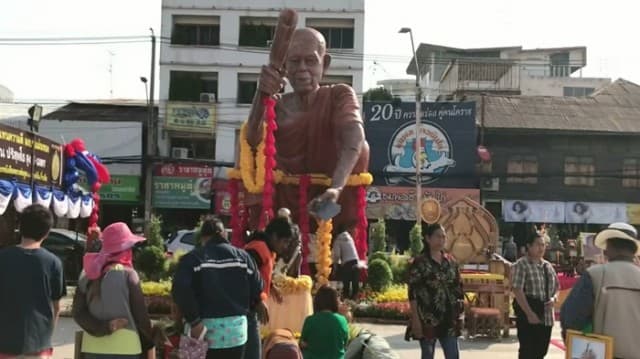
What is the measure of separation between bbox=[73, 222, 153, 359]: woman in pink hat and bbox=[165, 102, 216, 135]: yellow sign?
86.9 feet

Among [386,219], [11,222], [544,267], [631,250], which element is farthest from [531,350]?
[386,219]

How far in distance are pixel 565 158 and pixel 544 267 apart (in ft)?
86.4

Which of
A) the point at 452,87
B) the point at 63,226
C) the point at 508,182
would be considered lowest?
the point at 63,226

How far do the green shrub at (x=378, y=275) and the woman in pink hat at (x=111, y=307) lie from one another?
29.3 feet

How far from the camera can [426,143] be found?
3092cm

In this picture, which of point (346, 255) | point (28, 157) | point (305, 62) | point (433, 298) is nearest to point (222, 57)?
point (28, 157)

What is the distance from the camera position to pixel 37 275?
185 inches

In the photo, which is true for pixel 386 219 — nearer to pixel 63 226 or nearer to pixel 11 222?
pixel 63 226

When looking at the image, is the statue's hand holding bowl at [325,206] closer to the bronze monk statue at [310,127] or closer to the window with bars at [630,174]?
the bronze monk statue at [310,127]

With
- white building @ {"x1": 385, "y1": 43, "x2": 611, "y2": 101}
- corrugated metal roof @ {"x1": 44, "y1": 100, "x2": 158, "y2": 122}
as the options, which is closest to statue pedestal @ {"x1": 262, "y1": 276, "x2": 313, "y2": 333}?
corrugated metal roof @ {"x1": 44, "y1": 100, "x2": 158, "y2": 122}

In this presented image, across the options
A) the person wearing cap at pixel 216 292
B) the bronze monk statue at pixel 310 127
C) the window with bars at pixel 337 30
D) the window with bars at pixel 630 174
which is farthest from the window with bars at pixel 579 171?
the person wearing cap at pixel 216 292

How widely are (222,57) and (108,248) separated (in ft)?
92.9

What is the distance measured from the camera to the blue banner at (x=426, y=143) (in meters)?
30.6

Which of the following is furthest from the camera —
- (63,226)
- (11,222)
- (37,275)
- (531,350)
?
(63,226)
